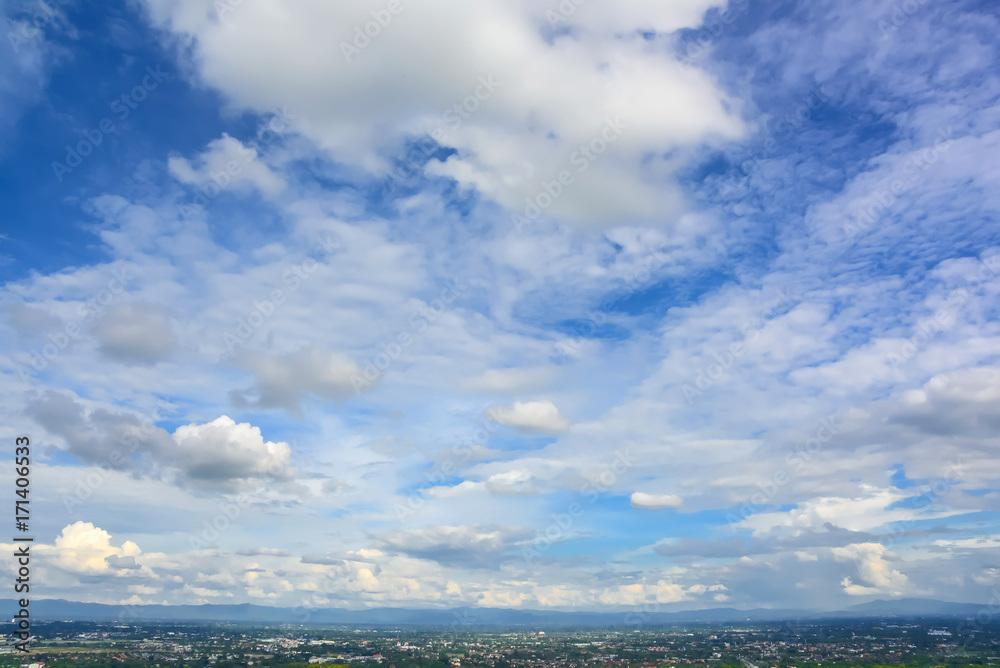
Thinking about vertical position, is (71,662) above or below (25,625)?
below

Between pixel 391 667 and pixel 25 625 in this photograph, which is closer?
pixel 25 625

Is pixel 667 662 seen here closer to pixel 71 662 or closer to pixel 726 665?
pixel 726 665

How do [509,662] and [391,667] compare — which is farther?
[509,662]

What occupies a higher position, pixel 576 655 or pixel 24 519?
pixel 24 519

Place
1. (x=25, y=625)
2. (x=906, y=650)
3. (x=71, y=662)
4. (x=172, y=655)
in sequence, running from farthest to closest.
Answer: (x=906, y=650)
(x=172, y=655)
(x=71, y=662)
(x=25, y=625)

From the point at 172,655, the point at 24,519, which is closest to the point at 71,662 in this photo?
the point at 172,655

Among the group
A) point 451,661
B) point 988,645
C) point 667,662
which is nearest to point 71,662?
point 451,661

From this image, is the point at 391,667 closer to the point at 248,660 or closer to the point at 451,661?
the point at 451,661

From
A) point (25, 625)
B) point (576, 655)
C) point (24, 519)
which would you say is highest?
point (24, 519)

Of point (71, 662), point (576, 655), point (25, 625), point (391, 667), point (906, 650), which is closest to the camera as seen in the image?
point (25, 625)
